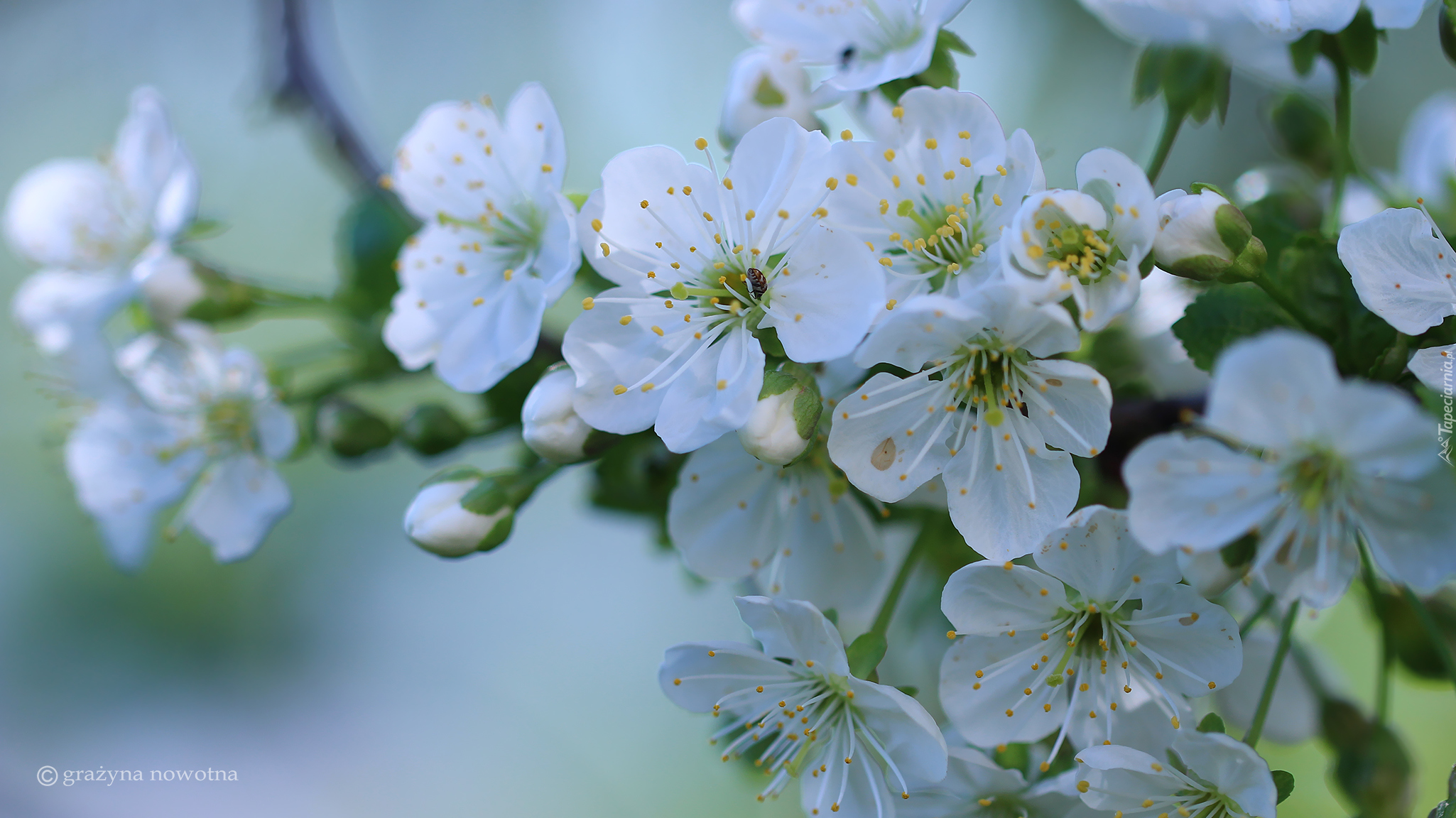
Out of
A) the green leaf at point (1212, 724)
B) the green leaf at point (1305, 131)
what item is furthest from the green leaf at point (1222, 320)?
the green leaf at point (1305, 131)

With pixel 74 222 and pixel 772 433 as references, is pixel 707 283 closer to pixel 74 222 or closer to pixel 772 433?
pixel 772 433

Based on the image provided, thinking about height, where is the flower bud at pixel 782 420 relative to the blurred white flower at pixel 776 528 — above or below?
above

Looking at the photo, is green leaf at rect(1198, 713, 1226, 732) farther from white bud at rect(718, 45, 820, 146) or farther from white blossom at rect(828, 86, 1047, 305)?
white bud at rect(718, 45, 820, 146)

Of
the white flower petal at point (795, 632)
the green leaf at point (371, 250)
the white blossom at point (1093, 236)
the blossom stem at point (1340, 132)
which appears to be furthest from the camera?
the green leaf at point (371, 250)

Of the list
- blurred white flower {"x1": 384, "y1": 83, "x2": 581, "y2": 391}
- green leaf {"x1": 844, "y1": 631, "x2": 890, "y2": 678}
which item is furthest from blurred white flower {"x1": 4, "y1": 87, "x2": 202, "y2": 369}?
green leaf {"x1": 844, "y1": 631, "x2": 890, "y2": 678}

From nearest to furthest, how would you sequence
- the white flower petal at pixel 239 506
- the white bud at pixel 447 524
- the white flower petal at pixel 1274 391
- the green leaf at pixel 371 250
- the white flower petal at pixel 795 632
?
the white flower petal at pixel 1274 391 → the white flower petal at pixel 795 632 → the white bud at pixel 447 524 → the white flower petal at pixel 239 506 → the green leaf at pixel 371 250

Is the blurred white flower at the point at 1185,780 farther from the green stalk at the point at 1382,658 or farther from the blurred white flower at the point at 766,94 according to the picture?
the blurred white flower at the point at 766,94

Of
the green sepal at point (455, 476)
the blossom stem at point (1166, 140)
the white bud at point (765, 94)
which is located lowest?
the green sepal at point (455, 476)
